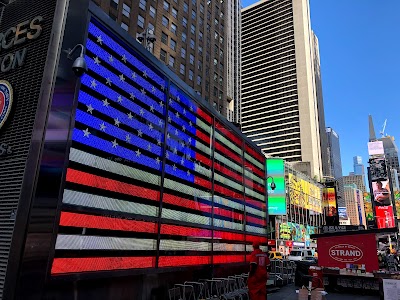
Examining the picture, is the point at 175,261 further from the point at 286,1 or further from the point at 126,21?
the point at 286,1

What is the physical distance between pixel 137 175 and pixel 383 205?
107 m

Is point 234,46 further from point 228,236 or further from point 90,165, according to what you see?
point 90,165

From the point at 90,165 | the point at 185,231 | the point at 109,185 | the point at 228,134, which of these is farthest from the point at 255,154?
the point at 90,165

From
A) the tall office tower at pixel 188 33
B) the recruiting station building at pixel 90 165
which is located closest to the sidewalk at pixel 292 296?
the recruiting station building at pixel 90 165

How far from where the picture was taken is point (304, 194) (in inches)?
3974

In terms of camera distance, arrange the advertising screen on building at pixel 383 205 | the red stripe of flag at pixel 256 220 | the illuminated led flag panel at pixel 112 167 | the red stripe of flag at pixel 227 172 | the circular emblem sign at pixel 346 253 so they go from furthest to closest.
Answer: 1. the advertising screen on building at pixel 383 205
2. the red stripe of flag at pixel 256 220
3. the circular emblem sign at pixel 346 253
4. the red stripe of flag at pixel 227 172
5. the illuminated led flag panel at pixel 112 167

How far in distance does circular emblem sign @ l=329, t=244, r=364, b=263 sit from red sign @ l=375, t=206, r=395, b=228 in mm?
93065

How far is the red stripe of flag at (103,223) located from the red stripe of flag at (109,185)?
87 cm

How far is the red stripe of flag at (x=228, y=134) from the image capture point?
691 inches

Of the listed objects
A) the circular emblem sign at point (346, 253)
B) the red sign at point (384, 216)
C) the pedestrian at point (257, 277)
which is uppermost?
the red sign at point (384, 216)

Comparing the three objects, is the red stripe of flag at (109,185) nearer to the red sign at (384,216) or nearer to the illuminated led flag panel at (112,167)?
the illuminated led flag panel at (112,167)

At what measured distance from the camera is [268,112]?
15875 centimetres

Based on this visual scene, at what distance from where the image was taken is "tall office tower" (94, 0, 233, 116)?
43.1 m

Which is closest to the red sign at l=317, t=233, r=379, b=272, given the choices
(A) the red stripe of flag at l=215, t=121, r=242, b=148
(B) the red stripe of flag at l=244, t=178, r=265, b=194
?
(B) the red stripe of flag at l=244, t=178, r=265, b=194
